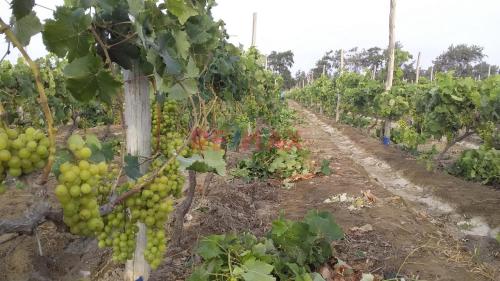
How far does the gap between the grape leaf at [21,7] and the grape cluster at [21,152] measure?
0.39 meters

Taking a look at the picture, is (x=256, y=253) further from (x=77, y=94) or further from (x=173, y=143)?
(x=77, y=94)

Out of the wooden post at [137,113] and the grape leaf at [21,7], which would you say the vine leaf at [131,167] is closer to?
the wooden post at [137,113]

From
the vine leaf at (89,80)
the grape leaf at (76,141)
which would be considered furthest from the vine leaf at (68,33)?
the grape leaf at (76,141)

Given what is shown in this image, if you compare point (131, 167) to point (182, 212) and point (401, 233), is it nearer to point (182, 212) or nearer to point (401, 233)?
point (182, 212)

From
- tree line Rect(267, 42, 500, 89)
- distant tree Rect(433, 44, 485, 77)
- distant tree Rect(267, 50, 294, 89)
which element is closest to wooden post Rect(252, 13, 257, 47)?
tree line Rect(267, 42, 500, 89)

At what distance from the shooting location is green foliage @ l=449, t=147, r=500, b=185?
7785 millimetres

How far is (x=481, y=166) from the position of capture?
26.6 ft

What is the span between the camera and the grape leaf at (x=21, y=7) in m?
1.13

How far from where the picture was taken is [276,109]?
13828mm

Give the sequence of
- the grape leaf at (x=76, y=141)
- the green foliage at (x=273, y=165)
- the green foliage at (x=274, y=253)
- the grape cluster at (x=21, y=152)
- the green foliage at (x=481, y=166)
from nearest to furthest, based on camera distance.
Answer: the grape cluster at (x=21, y=152) < the grape leaf at (x=76, y=141) < the green foliage at (x=274, y=253) < the green foliage at (x=273, y=165) < the green foliage at (x=481, y=166)

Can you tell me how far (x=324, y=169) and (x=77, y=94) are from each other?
21.2 ft

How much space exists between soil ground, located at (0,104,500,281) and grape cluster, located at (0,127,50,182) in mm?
530

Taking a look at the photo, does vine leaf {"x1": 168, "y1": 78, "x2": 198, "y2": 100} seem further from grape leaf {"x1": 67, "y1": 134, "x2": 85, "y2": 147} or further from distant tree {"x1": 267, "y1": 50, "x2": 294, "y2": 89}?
distant tree {"x1": 267, "y1": 50, "x2": 294, "y2": 89}

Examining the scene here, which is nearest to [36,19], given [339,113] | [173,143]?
[173,143]
